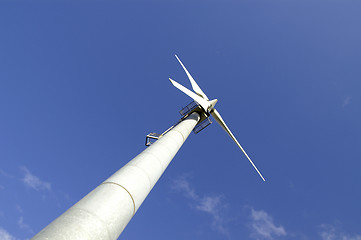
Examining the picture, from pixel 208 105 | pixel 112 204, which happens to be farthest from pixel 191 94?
pixel 112 204

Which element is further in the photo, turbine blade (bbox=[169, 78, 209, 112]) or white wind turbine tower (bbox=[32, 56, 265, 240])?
turbine blade (bbox=[169, 78, 209, 112])

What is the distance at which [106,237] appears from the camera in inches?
243

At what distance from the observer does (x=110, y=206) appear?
6.93 metres

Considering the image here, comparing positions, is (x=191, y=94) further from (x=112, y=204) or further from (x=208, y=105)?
(x=112, y=204)

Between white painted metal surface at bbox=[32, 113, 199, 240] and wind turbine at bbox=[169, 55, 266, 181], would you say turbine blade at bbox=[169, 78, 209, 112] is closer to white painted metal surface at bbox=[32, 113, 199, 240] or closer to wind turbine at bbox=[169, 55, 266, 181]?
wind turbine at bbox=[169, 55, 266, 181]

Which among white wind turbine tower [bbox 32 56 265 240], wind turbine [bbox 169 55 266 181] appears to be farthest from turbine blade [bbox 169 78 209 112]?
white wind turbine tower [bbox 32 56 265 240]

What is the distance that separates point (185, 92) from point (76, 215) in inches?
716

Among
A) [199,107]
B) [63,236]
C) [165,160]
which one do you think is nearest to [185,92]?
[199,107]

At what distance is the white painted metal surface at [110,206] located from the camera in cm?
552

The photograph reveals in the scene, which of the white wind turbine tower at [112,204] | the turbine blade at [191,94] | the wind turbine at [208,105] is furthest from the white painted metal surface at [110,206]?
the wind turbine at [208,105]

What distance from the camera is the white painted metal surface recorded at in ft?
18.1

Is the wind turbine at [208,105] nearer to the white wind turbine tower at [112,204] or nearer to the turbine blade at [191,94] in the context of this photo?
the turbine blade at [191,94]

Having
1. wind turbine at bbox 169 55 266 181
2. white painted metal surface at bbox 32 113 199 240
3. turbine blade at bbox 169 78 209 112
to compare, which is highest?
wind turbine at bbox 169 55 266 181

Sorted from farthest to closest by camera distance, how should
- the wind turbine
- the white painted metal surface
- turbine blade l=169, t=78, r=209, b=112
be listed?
1. the wind turbine
2. turbine blade l=169, t=78, r=209, b=112
3. the white painted metal surface
